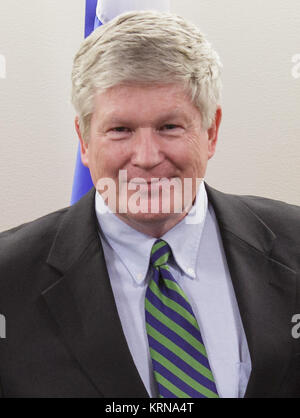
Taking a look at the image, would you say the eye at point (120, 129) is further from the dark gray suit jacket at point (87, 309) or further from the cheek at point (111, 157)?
the dark gray suit jacket at point (87, 309)

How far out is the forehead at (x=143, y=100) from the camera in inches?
32.9

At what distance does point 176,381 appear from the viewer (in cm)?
85

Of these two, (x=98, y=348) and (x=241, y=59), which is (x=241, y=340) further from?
(x=241, y=59)

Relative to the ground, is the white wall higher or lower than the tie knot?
higher

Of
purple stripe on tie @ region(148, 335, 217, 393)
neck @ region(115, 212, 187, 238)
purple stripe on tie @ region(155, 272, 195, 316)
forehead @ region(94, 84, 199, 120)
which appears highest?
forehead @ region(94, 84, 199, 120)

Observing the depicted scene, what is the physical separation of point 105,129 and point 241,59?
1.19 meters

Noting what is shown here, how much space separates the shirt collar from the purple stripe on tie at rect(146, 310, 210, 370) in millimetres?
76

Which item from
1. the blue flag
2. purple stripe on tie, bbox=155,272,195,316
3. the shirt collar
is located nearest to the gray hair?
the shirt collar

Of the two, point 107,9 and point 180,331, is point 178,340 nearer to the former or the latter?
point 180,331

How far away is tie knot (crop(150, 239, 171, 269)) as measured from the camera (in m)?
0.92

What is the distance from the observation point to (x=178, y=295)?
0.90 meters

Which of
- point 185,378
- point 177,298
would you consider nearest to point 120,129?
point 177,298

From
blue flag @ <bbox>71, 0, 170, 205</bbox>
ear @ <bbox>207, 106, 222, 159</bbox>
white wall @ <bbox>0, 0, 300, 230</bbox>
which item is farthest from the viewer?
white wall @ <bbox>0, 0, 300, 230</bbox>

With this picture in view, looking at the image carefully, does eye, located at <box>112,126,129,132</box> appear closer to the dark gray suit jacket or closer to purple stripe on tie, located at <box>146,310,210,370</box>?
the dark gray suit jacket
